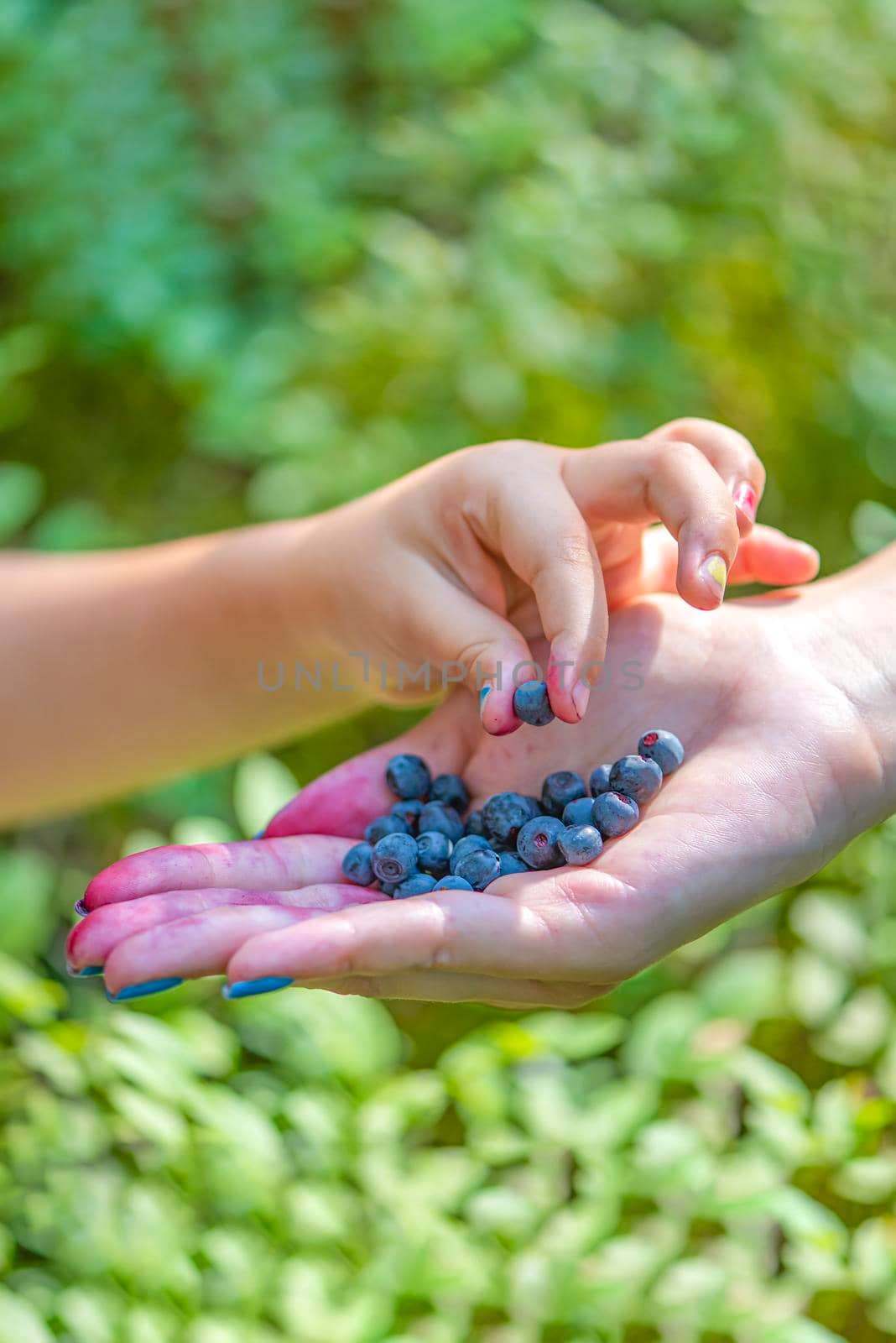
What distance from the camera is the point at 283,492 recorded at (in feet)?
7.59

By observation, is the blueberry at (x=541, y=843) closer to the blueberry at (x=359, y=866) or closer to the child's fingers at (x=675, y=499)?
the blueberry at (x=359, y=866)

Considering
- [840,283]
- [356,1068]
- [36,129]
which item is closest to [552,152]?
[840,283]

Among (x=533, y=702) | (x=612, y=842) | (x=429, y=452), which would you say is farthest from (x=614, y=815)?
(x=429, y=452)

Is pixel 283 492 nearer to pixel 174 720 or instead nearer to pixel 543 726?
pixel 174 720

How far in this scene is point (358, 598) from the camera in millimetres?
1320

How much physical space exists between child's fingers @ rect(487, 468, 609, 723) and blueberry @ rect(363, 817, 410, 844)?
0.69 ft

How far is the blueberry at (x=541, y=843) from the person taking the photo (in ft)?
3.58

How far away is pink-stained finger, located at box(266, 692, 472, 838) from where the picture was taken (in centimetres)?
121

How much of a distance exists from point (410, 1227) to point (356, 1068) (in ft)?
0.74

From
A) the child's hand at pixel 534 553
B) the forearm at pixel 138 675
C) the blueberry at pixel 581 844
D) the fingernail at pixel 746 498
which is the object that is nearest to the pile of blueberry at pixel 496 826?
the blueberry at pixel 581 844

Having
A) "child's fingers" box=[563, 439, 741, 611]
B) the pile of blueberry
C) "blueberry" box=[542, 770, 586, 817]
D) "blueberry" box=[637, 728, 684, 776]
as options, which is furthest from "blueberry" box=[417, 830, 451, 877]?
"child's fingers" box=[563, 439, 741, 611]

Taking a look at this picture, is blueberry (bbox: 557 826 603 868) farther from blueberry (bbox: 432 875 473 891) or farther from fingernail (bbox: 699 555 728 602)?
fingernail (bbox: 699 555 728 602)

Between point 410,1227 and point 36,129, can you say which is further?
point 36,129

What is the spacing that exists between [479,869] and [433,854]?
0.06 m
